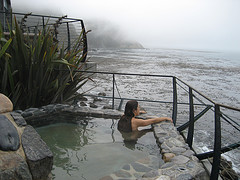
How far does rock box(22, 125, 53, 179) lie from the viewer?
9.06 ft

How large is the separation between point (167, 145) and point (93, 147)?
124cm

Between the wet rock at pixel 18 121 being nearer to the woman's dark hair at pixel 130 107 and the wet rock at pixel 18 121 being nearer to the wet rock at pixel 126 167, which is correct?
the wet rock at pixel 126 167

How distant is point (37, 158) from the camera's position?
2783 millimetres

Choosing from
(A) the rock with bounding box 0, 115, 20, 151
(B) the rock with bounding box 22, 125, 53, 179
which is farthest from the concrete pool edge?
(A) the rock with bounding box 0, 115, 20, 151

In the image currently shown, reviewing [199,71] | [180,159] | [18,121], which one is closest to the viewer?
[180,159]

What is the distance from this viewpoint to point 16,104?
5.21 metres

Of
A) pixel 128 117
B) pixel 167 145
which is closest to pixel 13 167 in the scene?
pixel 167 145

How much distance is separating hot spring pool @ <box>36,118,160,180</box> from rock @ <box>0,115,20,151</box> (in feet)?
2.43

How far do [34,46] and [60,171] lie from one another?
294 cm

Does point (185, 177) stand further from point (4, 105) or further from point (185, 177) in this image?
point (4, 105)

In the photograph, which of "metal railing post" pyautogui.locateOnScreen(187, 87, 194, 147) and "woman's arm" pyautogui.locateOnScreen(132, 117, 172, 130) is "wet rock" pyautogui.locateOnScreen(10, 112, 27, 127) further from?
"metal railing post" pyautogui.locateOnScreen(187, 87, 194, 147)

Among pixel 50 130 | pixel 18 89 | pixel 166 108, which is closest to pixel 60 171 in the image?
pixel 50 130

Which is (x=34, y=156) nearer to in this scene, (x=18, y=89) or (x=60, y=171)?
(x=60, y=171)

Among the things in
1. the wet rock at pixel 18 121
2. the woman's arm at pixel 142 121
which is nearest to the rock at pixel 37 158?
the wet rock at pixel 18 121
